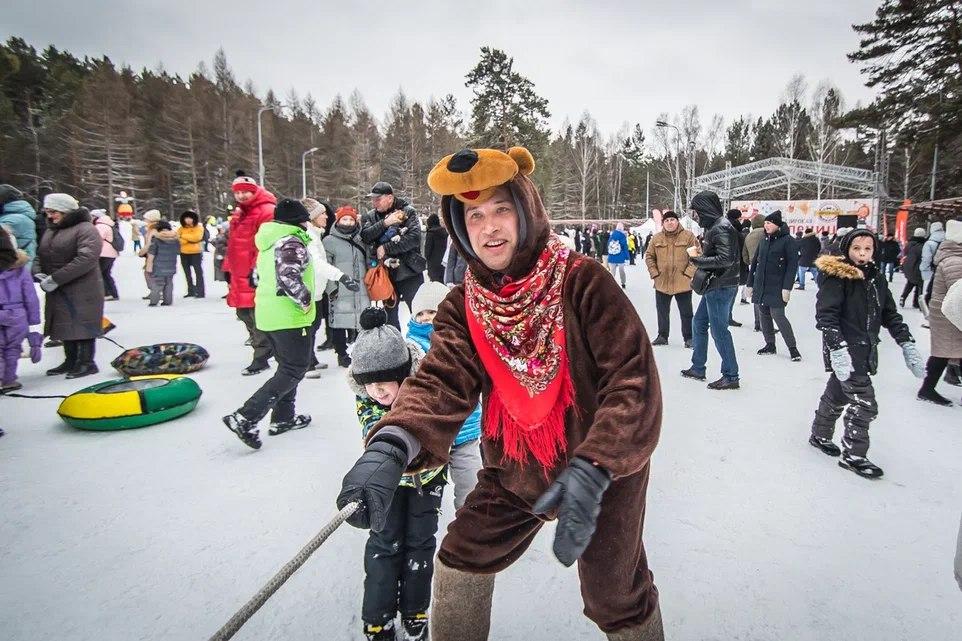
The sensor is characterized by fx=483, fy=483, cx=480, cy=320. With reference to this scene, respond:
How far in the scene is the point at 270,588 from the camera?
884 millimetres

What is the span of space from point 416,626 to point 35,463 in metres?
3.11

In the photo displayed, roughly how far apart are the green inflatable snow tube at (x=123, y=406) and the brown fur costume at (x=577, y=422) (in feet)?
11.4

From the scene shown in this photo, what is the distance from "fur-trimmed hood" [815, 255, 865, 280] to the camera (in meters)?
3.11

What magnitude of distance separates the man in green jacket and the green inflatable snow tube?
3.07 ft

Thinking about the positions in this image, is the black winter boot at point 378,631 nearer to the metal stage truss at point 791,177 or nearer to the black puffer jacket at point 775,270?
the black puffer jacket at point 775,270

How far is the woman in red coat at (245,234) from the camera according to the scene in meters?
4.24

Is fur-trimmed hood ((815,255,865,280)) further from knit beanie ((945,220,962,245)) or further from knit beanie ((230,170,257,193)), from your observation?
knit beanie ((230,170,257,193))

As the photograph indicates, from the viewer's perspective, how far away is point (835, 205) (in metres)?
25.5

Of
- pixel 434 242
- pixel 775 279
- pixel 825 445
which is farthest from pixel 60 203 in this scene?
pixel 775 279

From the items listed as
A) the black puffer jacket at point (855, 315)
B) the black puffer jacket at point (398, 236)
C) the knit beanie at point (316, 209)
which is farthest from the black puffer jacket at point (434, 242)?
the black puffer jacket at point (855, 315)

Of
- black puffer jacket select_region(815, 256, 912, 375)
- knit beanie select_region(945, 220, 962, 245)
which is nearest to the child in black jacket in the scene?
black puffer jacket select_region(815, 256, 912, 375)

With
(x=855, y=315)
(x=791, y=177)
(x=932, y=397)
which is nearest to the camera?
(x=855, y=315)

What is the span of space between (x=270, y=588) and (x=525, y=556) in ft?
5.61

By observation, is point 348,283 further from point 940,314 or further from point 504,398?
point 940,314
